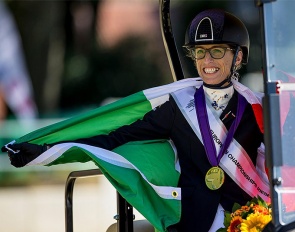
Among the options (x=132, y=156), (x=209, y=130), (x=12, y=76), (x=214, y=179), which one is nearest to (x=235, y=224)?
(x=214, y=179)

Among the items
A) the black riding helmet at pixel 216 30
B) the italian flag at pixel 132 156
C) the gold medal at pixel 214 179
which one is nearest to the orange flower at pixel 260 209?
the gold medal at pixel 214 179

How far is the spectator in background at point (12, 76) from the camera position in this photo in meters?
15.0

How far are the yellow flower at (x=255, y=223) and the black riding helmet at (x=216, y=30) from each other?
0.98m

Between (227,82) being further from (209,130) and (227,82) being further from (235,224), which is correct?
(235,224)

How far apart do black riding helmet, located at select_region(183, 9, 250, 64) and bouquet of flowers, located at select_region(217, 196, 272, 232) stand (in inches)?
32.8

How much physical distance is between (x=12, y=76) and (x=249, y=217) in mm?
11964

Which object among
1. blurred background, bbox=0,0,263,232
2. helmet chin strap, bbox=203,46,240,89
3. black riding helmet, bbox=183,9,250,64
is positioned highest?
black riding helmet, bbox=183,9,250,64

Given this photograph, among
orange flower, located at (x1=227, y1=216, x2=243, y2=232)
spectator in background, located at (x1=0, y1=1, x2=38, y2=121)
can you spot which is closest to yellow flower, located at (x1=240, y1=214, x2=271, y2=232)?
orange flower, located at (x1=227, y1=216, x2=243, y2=232)

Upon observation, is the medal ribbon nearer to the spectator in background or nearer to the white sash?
the white sash

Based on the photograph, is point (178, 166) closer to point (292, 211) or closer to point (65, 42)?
point (292, 211)

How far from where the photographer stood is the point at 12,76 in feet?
50.7

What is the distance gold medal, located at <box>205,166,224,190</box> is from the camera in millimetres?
4355

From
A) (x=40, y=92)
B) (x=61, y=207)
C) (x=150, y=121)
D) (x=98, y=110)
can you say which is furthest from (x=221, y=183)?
(x=40, y=92)

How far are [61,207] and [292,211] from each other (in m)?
7.73
